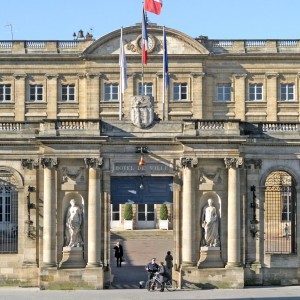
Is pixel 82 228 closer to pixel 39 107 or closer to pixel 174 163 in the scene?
pixel 174 163

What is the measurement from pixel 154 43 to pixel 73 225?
2753cm

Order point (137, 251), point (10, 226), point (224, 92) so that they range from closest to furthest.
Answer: point (10, 226) → point (137, 251) → point (224, 92)

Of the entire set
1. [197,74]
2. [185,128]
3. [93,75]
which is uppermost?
[197,74]

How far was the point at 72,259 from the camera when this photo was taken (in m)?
34.8

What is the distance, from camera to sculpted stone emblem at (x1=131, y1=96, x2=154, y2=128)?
A: 115 feet

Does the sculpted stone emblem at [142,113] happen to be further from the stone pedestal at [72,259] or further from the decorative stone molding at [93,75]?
the decorative stone molding at [93,75]

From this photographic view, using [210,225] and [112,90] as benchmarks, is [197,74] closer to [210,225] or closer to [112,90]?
[112,90]

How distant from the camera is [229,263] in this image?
34.8 m

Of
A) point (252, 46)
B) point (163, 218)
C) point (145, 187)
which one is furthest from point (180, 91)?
point (145, 187)

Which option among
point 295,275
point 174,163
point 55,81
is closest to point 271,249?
point 295,275

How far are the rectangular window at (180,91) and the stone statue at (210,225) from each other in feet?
87.6

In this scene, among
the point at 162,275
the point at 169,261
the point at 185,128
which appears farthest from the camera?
the point at 169,261

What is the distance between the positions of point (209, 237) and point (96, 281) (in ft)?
16.2

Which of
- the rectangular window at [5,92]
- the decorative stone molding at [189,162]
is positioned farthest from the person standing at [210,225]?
the rectangular window at [5,92]
